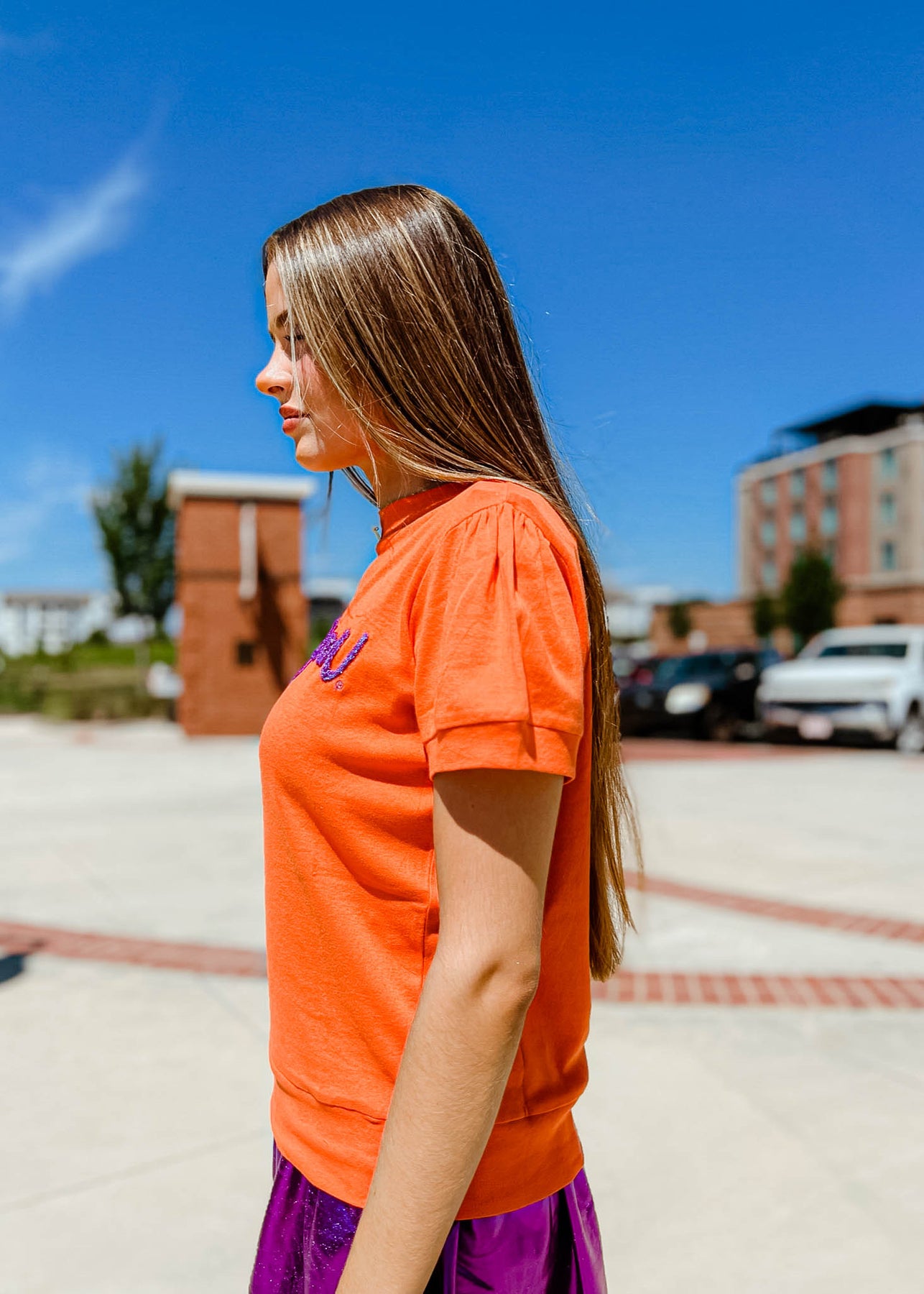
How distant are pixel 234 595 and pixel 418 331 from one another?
15195 millimetres

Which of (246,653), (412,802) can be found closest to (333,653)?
(412,802)

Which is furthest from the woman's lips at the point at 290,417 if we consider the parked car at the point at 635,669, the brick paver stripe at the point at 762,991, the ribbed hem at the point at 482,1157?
the parked car at the point at 635,669

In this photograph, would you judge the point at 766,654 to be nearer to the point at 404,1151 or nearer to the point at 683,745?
the point at 683,745

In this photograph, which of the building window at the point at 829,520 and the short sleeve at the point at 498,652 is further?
the building window at the point at 829,520

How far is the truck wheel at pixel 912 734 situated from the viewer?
14758mm

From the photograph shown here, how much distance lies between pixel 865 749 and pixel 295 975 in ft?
51.8

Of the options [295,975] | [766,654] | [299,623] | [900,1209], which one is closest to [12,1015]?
[900,1209]

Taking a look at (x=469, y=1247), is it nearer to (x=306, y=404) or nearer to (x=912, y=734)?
(x=306, y=404)

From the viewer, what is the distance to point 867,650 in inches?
648

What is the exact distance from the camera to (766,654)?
18219mm

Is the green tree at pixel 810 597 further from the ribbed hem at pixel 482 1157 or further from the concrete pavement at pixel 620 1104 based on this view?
the ribbed hem at pixel 482 1157

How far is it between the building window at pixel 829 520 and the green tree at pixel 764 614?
881 inches

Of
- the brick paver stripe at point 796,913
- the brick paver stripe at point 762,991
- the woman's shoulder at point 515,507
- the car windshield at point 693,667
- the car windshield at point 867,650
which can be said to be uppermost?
the woman's shoulder at point 515,507

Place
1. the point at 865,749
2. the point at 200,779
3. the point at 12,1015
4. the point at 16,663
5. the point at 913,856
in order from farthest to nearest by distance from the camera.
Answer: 1. the point at 16,663
2. the point at 865,749
3. the point at 200,779
4. the point at 913,856
5. the point at 12,1015
